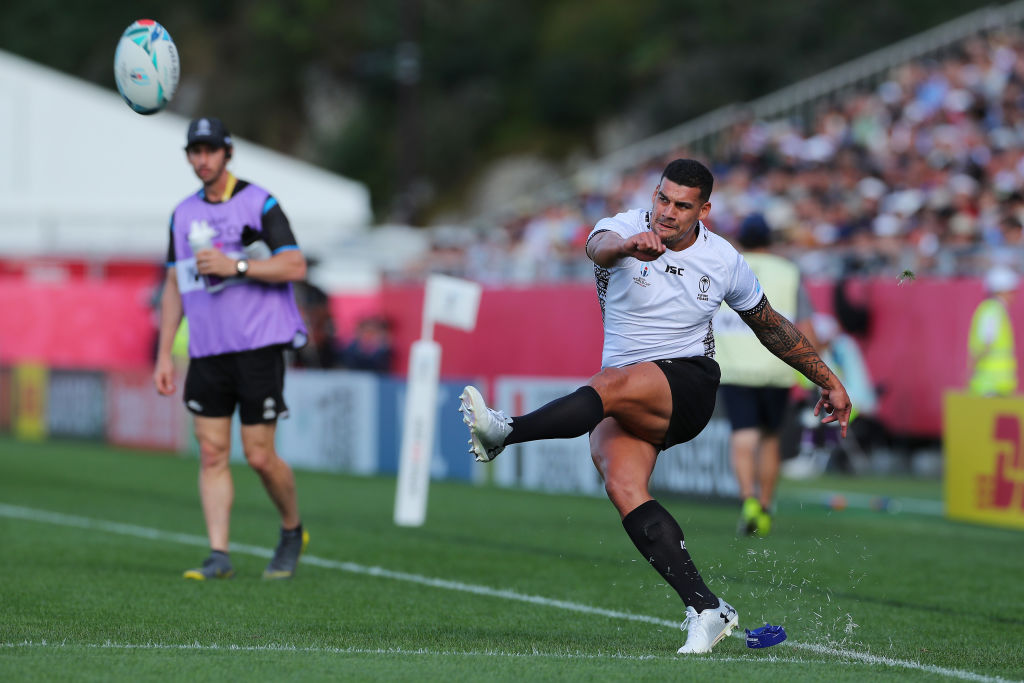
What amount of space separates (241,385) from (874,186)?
→ 14.1 m

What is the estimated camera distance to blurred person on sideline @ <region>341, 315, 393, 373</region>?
20.9m

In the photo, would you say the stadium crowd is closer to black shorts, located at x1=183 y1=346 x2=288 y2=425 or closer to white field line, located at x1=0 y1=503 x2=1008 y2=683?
white field line, located at x1=0 y1=503 x2=1008 y2=683

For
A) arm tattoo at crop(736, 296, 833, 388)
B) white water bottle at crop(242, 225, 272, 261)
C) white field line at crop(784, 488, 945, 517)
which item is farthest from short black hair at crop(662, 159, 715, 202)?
white field line at crop(784, 488, 945, 517)

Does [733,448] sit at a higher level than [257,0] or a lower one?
lower

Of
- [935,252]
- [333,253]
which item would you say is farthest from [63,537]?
[333,253]

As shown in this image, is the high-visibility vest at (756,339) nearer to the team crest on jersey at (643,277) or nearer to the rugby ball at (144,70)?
the rugby ball at (144,70)

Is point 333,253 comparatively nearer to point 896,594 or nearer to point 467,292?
point 467,292

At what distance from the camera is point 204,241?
827 cm

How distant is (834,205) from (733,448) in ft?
35.2

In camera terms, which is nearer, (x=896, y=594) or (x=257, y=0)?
(x=896, y=594)

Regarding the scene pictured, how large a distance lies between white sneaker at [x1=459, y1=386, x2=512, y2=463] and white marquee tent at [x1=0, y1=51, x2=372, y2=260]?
27.8 metres

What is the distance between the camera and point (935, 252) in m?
17.2

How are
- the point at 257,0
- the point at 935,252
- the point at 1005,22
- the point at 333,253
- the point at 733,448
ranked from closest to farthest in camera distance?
the point at 733,448, the point at 935,252, the point at 1005,22, the point at 333,253, the point at 257,0

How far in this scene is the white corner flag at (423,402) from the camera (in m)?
11.9
